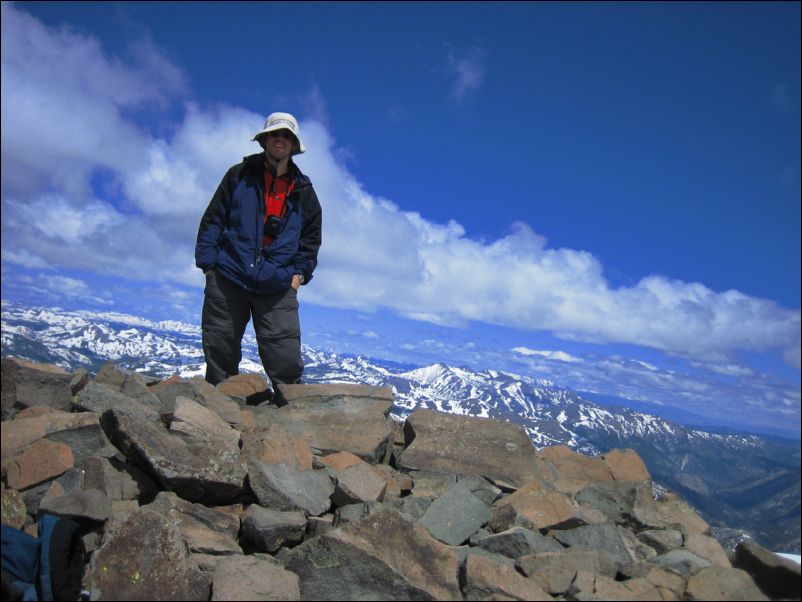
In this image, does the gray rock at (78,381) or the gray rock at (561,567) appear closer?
the gray rock at (561,567)

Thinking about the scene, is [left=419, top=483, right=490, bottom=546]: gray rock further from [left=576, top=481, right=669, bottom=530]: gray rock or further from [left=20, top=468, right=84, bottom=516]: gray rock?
[left=20, top=468, right=84, bottom=516]: gray rock

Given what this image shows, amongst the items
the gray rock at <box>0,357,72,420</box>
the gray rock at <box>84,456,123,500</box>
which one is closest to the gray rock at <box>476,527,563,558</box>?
the gray rock at <box>84,456,123,500</box>

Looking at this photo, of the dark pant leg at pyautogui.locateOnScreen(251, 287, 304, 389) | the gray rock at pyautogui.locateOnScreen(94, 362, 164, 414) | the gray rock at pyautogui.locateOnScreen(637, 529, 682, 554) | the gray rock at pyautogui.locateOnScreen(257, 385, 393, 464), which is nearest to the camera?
the gray rock at pyautogui.locateOnScreen(637, 529, 682, 554)

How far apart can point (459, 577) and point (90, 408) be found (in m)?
5.03

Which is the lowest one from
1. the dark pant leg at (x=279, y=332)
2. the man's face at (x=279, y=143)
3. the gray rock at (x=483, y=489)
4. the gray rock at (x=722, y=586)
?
the gray rock at (x=483, y=489)

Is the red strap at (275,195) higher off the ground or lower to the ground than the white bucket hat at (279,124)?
lower

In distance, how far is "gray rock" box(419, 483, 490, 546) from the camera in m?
5.45

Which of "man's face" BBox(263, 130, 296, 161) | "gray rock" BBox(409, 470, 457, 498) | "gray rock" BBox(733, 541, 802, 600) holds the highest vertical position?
"man's face" BBox(263, 130, 296, 161)

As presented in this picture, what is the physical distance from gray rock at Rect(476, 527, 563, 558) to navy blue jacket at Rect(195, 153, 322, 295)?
18.3 feet

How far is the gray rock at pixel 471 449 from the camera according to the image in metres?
7.47

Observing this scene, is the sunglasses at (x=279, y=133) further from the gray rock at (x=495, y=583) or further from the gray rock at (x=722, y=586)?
the gray rock at (x=722, y=586)

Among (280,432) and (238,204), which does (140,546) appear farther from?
(238,204)

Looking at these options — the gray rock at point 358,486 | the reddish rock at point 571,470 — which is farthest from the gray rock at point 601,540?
the gray rock at point 358,486

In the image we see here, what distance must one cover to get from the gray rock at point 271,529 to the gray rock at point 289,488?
0.94 feet
